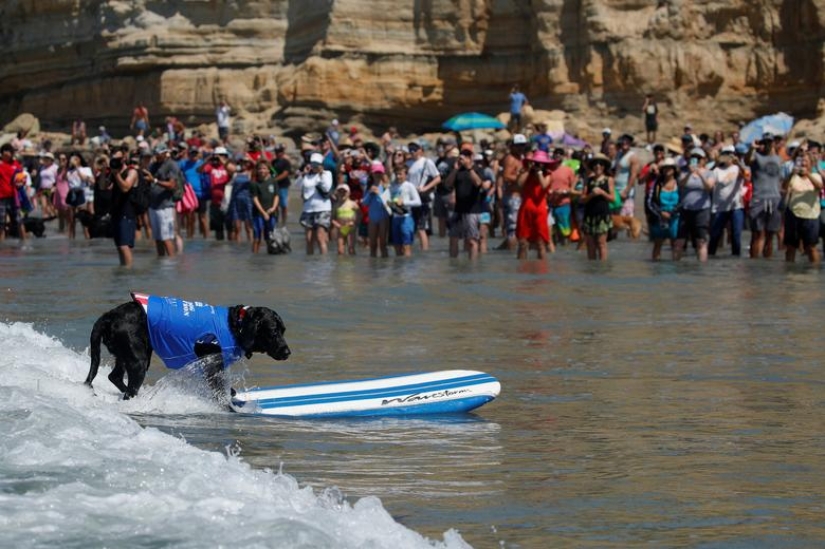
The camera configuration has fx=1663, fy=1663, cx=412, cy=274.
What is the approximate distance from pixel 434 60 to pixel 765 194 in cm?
2428

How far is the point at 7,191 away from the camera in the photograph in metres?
26.5

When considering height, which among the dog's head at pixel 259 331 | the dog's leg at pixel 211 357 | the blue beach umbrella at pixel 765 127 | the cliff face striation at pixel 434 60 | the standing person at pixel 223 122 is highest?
the cliff face striation at pixel 434 60

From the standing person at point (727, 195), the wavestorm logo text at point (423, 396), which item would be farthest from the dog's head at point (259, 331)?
the standing person at point (727, 195)

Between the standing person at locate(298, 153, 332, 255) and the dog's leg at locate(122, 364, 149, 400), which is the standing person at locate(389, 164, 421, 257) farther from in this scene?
the dog's leg at locate(122, 364, 149, 400)

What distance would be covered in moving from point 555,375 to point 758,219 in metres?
10.7

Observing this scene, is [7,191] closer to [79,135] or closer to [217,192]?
[217,192]

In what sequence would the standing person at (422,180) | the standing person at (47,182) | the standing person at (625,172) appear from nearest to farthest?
the standing person at (422,180)
the standing person at (625,172)
the standing person at (47,182)

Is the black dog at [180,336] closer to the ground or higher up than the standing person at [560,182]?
closer to the ground

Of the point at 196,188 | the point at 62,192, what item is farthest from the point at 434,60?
the point at 196,188

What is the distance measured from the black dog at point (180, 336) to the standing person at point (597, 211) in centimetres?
1118

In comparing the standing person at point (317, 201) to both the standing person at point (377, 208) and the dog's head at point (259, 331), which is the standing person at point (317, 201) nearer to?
the standing person at point (377, 208)

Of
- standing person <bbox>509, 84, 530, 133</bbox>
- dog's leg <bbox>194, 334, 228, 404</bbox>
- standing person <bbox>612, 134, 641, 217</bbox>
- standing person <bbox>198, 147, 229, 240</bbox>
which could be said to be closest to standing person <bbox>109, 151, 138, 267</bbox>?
standing person <bbox>198, 147, 229, 240</bbox>

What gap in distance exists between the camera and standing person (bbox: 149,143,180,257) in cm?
2045

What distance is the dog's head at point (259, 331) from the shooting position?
938cm
